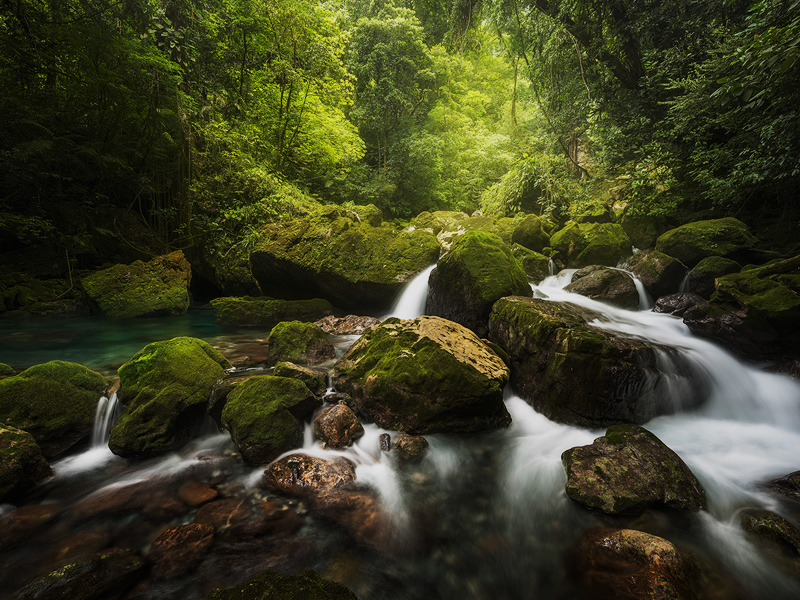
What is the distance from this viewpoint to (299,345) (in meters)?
6.14

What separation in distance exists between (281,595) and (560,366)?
3.74m

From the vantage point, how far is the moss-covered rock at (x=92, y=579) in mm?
1995

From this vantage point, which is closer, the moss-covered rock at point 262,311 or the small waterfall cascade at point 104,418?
the small waterfall cascade at point 104,418

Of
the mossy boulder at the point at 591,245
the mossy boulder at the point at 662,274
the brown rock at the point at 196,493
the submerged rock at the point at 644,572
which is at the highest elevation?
the mossy boulder at the point at 591,245

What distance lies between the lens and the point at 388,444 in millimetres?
3838

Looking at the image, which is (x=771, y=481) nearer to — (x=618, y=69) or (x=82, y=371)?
(x=82, y=371)

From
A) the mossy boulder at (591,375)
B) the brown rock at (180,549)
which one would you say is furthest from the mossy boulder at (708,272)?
the brown rock at (180,549)

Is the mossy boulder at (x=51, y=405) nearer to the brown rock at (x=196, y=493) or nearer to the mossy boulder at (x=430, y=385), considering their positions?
the brown rock at (x=196, y=493)

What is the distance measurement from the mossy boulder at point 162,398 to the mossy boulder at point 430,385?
1884 millimetres

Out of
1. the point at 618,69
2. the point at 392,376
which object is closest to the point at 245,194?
the point at 392,376

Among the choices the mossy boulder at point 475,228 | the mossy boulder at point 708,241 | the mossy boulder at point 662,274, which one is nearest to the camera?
the mossy boulder at point 708,241

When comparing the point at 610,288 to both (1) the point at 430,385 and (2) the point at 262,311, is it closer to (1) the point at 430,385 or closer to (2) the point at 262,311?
(1) the point at 430,385

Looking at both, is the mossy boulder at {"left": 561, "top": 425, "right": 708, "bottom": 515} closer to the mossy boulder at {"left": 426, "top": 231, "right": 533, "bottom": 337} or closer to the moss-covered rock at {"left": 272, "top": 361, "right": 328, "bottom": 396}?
the mossy boulder at {"left": 426, "top": 231, "right": 533, "bottom": 337}

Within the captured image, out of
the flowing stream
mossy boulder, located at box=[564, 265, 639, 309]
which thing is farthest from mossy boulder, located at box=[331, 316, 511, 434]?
mossy boulder, located at box=[564, 265, 639, 309]
